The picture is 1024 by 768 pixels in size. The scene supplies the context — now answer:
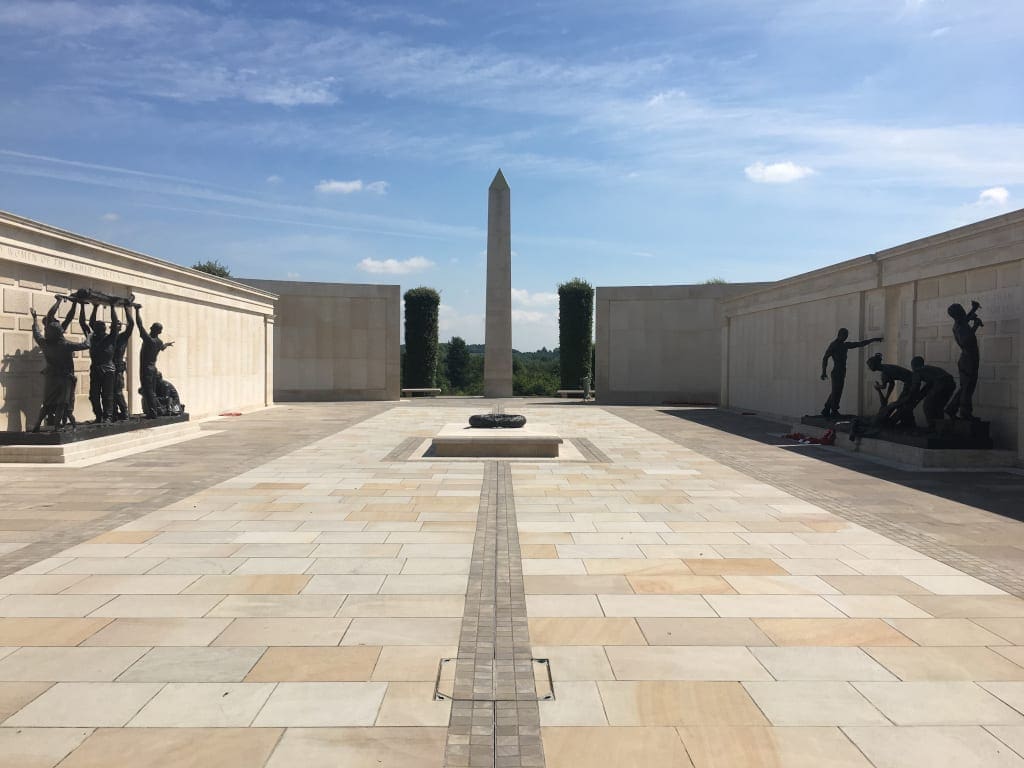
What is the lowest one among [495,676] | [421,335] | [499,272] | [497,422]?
[495,676]

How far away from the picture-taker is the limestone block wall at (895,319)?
14109 millimetres

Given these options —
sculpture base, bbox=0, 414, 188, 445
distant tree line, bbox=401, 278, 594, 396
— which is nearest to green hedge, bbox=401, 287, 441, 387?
distant tree line, bbox=401, 278, 594, 396

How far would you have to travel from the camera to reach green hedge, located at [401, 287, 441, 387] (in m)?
43.4

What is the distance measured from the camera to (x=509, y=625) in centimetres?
568

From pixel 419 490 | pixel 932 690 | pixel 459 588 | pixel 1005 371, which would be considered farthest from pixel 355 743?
pixel 1005 371

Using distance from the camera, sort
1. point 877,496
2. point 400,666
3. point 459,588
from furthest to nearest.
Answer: point 877,496, point 459,588, point 400,666

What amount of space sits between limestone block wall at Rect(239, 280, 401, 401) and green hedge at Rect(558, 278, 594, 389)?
1135 cm

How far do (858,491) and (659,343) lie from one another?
23493 millimetres

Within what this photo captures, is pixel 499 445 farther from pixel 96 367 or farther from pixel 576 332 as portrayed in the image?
pixel 576 332

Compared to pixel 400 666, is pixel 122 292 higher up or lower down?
higher up

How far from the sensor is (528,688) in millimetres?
4594

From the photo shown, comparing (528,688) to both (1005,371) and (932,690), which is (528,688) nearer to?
(932,690)

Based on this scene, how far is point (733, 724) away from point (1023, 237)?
13.2m

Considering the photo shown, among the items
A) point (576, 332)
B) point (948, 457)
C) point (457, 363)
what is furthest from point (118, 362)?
point (457, 363)
